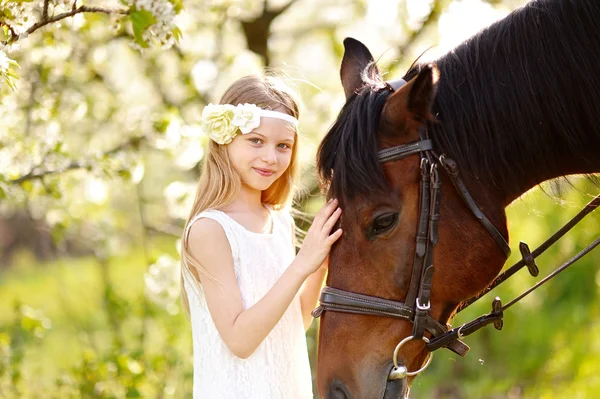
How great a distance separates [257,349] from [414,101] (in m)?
0.99

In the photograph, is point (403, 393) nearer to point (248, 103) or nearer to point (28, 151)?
point (248, 103)

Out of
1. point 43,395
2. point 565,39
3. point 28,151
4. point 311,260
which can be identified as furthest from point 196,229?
point 43,395

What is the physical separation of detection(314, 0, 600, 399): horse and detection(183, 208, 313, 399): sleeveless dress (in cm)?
29

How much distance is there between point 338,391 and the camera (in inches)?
87.2

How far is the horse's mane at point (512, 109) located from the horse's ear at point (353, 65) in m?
0.19

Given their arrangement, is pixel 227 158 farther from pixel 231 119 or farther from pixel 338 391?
pixel 338 391

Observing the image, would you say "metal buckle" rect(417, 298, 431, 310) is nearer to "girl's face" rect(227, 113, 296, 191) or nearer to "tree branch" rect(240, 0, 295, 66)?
"girl's face" rect(227, 113, 296, 191)

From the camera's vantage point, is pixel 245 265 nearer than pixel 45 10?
No

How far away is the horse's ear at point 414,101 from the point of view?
82.4 inches

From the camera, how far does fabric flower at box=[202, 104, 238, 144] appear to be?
2.50 metres

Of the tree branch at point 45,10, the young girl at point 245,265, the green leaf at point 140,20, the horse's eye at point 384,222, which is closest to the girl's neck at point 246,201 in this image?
the young girl at point 245,265

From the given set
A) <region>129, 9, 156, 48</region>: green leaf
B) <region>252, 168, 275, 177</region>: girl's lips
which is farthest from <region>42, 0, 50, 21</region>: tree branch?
<region>252, 168, 275, 177</region>: girl's lips

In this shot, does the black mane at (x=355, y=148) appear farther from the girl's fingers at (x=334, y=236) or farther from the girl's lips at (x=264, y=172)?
the girl's lips at (x=264, y=172)

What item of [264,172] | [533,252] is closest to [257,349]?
[264,172]
